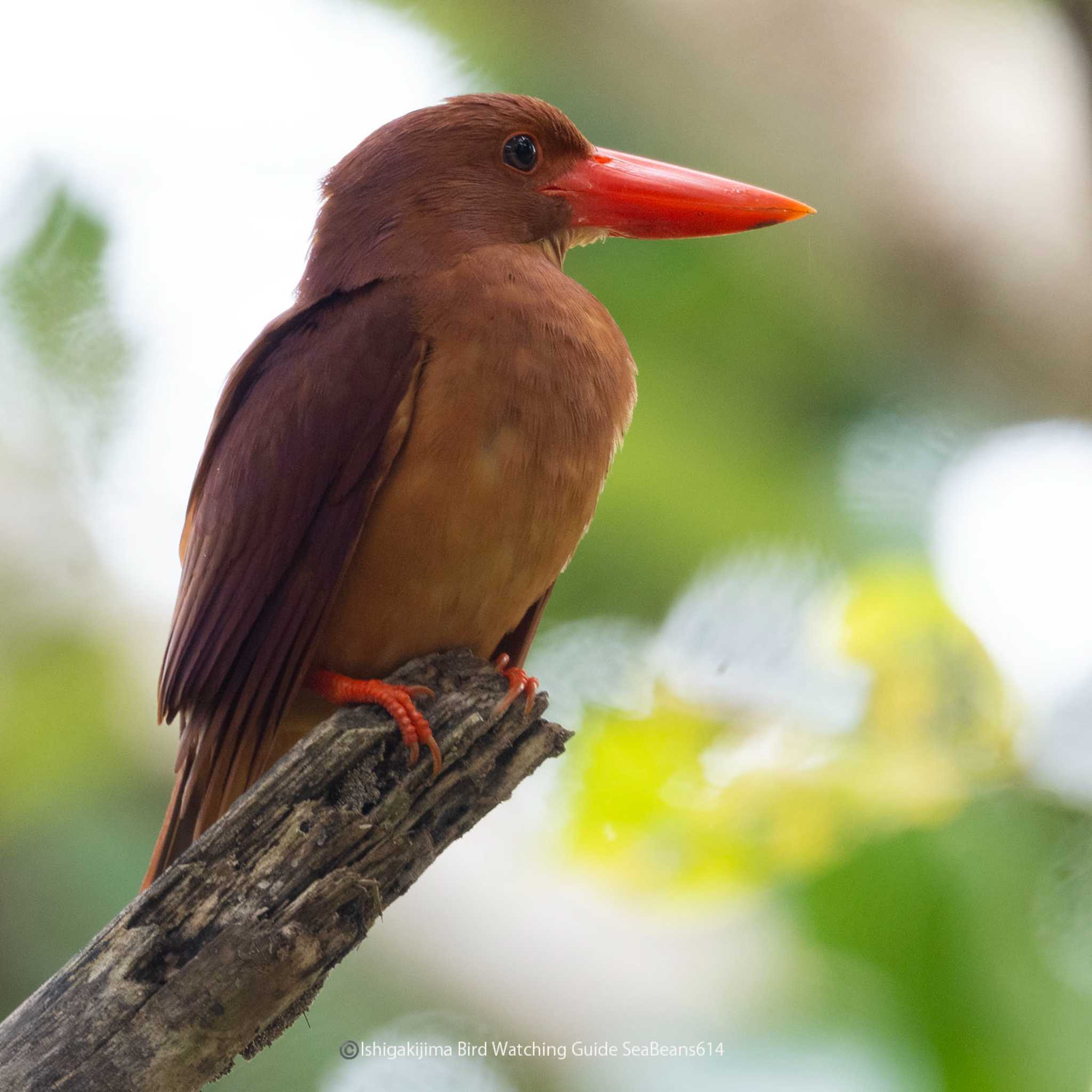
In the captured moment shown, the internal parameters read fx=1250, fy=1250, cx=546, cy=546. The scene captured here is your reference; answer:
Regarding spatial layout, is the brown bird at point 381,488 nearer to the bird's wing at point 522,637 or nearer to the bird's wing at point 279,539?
the bird's wing at point 279,539

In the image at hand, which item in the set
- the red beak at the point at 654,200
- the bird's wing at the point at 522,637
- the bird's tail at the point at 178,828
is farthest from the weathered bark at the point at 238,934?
the red beak at the point at 654,200

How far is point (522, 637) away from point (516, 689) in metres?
0.64

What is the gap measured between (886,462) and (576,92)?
1897mm

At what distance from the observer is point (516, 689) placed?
7.23 ft

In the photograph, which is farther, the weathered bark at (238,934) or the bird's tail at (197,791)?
the bird's tail at (197,791)

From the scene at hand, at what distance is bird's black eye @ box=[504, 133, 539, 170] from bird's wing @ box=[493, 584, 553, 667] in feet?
3.16

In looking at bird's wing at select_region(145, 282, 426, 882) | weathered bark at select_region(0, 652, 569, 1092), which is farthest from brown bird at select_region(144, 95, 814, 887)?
weathered bark at select_region(0, 652, 569, 1092)

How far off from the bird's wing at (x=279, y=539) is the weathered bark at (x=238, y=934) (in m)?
0.43

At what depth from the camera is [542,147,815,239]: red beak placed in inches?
111

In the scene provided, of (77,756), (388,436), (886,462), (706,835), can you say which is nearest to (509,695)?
(388,436)

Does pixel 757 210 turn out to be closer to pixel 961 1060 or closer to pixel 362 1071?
pixel 961 1060

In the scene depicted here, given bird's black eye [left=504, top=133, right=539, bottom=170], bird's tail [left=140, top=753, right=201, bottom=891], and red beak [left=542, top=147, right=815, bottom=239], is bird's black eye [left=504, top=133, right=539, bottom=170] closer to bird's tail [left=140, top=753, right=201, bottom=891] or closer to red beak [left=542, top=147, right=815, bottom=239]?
red beak [left=542, top=147, right=815, bottom=239]

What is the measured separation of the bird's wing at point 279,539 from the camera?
7.73 ft

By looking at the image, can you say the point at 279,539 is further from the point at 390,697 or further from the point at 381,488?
the point at 390,697
